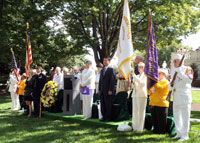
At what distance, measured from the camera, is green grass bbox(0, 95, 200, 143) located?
6.36 m

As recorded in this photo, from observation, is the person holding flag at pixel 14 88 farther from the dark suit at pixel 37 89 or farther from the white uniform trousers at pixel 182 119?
the white uniform trousers at pixel 182 119

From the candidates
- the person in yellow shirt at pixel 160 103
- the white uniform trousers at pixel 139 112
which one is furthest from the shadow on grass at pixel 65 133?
the person in yellow shirt at pixel 160 103

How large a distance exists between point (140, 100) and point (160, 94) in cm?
63

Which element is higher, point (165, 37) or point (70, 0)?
point (70, 0)

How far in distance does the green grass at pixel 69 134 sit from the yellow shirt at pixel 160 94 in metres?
0.89

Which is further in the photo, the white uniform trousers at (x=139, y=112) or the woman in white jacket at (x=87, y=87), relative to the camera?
the woman in white jacket at (x=87, y=87)

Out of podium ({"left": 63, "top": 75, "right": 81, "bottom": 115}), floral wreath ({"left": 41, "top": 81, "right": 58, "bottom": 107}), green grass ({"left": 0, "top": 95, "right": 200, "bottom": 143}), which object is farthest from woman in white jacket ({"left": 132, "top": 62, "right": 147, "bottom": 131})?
floral wreath ({"left": 41, "top": 81, "right": 58, "bottom": 107})

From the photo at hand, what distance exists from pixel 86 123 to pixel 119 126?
1795mm

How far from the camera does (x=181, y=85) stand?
6.13 metres

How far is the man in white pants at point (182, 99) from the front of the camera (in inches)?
239

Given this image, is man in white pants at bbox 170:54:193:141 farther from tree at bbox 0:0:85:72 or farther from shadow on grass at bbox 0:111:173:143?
tree at bbox 0:0:85:72

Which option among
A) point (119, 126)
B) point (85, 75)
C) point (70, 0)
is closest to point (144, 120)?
point (119, 126)

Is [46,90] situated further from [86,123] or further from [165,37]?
[165,37]

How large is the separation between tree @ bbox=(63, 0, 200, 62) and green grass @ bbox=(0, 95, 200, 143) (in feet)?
37.3
